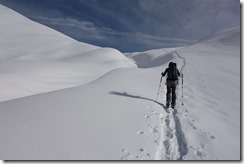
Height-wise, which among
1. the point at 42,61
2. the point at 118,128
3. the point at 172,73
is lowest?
the point at 118,128

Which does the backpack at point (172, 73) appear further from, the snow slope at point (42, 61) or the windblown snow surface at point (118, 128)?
the snow slope at point (42, 61)

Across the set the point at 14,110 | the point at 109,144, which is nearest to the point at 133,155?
the point at 109,144

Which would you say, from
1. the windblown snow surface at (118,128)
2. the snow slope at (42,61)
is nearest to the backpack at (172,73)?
the windblown snow surface at (118,128)

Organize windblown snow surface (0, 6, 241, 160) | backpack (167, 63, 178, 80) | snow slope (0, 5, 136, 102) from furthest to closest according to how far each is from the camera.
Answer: snow slope (0, 5, 136, 102) → backpack (167, 63, 178, 80) → windblown snow surface (0, 6, 241, 160)

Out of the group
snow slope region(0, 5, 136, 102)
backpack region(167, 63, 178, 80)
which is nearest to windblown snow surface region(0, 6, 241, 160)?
backpack region(167, 63, 178, 80)

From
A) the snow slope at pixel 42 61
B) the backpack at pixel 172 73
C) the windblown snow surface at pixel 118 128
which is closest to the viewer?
the windblown snow surface at pixel 118 128

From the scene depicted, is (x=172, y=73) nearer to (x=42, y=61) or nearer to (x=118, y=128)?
(x=118, y=128)

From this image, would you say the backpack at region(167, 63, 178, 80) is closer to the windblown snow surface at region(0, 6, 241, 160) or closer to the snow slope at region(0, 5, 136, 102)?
the windblown snow surface at region(0, 6, 241, 160)

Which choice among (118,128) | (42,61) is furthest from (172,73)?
(42,61)

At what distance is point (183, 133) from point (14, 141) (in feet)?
13.2

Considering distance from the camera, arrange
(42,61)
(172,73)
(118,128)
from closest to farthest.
Answer: 1. (118,128)
2. (172,73)
3. (42,61)

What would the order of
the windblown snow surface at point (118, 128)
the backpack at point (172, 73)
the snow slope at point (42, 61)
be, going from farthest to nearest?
the snow slope at point (42, 61), the backpack at point (172, 73), the windblown snow surface at point (118, 128)

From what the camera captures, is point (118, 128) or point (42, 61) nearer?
point (118, 128)

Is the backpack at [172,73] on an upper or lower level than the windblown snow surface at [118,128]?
upper
